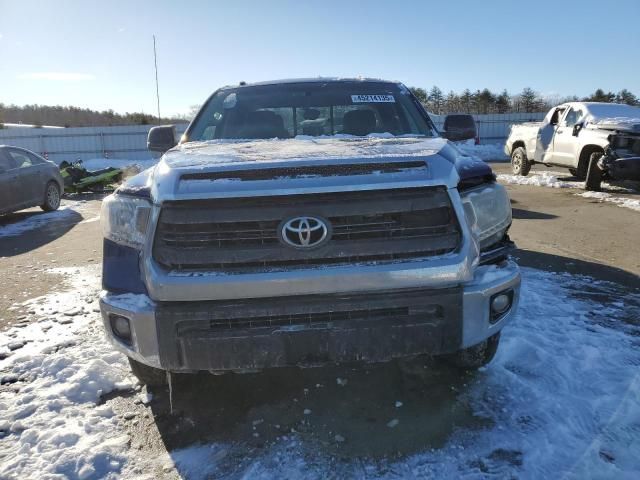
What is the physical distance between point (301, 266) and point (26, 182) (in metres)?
9.86

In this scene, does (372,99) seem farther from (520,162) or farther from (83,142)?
(83,142)

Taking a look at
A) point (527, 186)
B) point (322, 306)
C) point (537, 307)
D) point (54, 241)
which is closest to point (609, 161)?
point (527, 186)

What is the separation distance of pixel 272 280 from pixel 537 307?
107 inches

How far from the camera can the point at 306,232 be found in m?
2.30

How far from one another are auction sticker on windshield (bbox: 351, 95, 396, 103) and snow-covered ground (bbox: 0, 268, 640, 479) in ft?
6.79

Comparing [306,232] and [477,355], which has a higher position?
[306,232]

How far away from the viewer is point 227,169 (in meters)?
2.39

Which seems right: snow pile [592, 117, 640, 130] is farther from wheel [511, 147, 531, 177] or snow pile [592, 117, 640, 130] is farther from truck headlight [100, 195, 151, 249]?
truck headlight [100, 195, 151, 249]

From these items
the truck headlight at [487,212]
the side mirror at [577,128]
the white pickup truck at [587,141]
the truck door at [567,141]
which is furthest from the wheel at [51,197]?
the side mirror at [577,128]

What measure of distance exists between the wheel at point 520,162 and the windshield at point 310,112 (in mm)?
10506

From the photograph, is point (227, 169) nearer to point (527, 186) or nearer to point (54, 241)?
point (54, 241)

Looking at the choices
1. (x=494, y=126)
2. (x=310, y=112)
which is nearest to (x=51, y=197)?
(x=310, y=112)

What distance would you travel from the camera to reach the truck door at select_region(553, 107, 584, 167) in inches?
446

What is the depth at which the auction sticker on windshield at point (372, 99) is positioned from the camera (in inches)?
162
